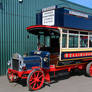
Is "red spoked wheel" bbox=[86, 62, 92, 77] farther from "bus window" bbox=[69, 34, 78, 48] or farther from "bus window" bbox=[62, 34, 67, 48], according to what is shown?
"bus window" bbox=[62, 34, 67, 48]

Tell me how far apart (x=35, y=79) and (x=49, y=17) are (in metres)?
3.07

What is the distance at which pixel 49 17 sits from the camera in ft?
23.1

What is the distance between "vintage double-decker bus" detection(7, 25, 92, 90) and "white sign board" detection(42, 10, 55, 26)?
21.9 inches

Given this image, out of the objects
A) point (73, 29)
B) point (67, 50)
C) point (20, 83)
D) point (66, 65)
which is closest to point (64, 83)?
point (66, 65)

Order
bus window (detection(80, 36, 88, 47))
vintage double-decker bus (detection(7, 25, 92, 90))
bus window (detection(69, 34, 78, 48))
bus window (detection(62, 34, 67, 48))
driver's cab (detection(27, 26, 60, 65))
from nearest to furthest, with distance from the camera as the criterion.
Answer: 1. vintage double-decker bus (detection(7, 25, 92, 90))
2. bus window (detection(62, 34, 67, 48))
3. driver's cab (detection(27, 26, 60, 65))
4. bus window (detection(69, 34, 78, 48))
5. bus window (detection(80, 36, 88, 47))

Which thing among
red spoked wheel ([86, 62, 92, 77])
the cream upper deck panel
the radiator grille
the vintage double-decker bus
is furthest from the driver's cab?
red spoked wheel ([86, 62, 92, 77])

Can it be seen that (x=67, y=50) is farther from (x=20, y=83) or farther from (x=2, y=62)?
(x=2, y=62)

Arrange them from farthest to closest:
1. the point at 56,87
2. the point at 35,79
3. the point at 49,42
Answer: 1. the point at 49,42
2. the point at 56,87
3. the point at 35,79

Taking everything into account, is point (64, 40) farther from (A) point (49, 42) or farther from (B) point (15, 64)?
(B) point (15, 64)

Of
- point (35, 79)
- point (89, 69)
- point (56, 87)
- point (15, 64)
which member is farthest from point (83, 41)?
point (15, 64)

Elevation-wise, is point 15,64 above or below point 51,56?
below

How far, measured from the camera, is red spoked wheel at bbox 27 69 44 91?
17.8 feet

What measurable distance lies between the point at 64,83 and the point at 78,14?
11.5 ft

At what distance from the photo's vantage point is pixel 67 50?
656cm
